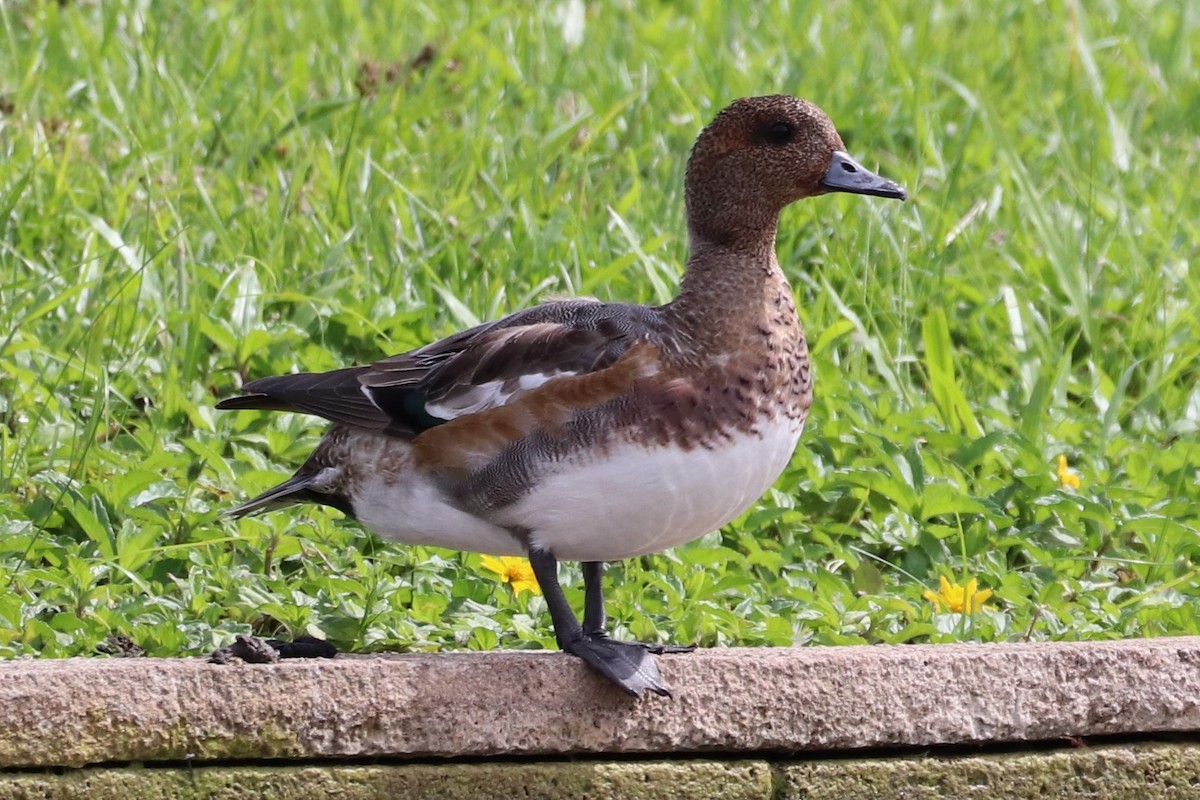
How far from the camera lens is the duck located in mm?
2924

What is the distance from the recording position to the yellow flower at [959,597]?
354 cm

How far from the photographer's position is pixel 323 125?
5.70 m

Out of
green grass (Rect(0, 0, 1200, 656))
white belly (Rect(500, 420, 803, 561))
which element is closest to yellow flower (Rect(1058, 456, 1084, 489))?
green grass (Rect(0, 0, 1200, 656))

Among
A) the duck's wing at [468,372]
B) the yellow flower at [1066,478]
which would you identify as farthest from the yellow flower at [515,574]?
the yellow flower at [1066,478]

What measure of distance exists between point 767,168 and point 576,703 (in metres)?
0.99

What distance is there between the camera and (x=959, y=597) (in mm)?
3582

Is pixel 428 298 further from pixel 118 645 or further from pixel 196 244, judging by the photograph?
pixel 118 645

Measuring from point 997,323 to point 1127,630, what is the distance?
1.57 metres

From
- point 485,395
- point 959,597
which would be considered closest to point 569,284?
point 959,597

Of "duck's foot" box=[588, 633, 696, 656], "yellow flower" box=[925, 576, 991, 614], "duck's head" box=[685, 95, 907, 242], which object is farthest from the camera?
"yellow flower" box=[925, 576, 991, 614]

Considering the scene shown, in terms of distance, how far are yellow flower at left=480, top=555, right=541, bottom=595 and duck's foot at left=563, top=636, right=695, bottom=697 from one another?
0.70 meters

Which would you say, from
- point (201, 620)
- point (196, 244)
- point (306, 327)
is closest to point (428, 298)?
point (306, 327)

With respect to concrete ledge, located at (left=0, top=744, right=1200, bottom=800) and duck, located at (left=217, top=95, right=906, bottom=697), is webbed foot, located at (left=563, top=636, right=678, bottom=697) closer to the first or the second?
duck, located at (left=217, top=95, right=906, bottom=697)

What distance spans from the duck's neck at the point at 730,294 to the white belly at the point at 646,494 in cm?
18
